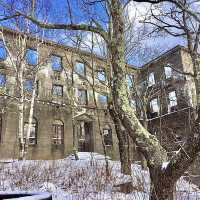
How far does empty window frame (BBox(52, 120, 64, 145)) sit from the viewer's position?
27.8 metres

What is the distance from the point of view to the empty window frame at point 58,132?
27.8 metres

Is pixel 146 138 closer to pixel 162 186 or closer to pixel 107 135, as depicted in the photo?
pixel 162 186

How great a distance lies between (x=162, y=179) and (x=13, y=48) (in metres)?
20.0

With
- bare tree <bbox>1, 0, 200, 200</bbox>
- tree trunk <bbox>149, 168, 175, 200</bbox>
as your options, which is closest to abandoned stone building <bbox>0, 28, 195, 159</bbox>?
bare tree <bbox>1, 0, 200, 200</bbox>

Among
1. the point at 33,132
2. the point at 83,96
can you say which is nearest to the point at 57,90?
the point at 83,96

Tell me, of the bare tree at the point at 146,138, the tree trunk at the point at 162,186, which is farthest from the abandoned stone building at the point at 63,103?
the tree trunk at the point at 162,186

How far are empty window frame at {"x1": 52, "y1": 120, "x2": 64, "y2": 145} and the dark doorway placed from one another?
213cm

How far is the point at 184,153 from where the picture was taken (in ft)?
15.6

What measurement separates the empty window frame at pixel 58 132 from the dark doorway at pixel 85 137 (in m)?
2.13

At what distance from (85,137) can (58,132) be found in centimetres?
343

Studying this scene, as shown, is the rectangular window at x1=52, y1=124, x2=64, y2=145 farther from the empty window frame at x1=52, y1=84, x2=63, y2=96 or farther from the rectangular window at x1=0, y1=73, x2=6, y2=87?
the rectangular window at x1=0, y1=73, x2=6, y2=87

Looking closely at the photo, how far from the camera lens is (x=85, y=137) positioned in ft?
100

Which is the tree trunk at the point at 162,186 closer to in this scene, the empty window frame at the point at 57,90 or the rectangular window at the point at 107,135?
the empty window frame at the point at 57,90

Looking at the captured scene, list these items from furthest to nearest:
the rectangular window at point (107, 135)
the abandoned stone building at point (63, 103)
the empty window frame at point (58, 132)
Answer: the rectangular window at point (107, 135) → the empty window frame at point (58, 132) → the abandoned stone building at point (63, 103)
